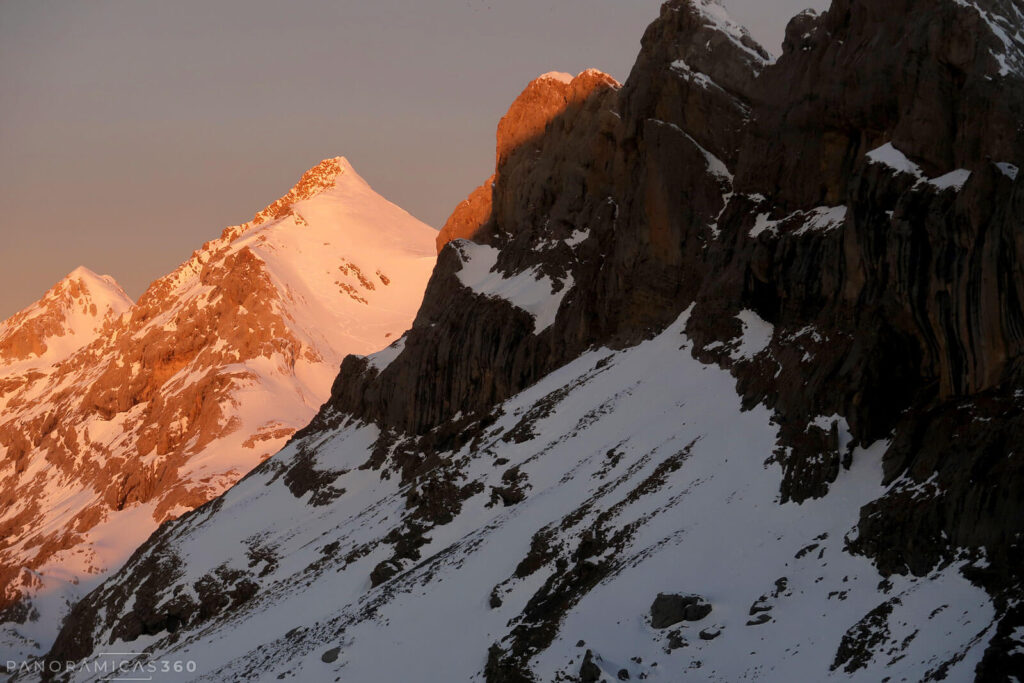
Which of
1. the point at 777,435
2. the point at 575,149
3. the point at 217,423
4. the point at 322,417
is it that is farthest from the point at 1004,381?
the point at 217,423

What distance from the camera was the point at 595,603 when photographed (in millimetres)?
47188

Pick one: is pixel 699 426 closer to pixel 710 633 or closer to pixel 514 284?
pixel 710 633

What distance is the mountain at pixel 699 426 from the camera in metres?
41.2

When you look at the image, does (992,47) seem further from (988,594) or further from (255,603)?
(255,603)

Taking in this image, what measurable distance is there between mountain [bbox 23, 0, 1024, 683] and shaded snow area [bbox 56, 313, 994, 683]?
173 millimetres

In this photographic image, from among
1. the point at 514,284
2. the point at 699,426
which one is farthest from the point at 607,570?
the point at 514,284

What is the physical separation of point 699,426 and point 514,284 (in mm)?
39583

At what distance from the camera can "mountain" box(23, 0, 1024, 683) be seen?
1623 inches

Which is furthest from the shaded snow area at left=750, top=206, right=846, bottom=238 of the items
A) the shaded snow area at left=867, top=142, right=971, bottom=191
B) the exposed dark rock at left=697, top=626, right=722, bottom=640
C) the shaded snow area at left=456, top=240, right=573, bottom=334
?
the shaded snow area at left=456, top=240, right=573, bottom=334

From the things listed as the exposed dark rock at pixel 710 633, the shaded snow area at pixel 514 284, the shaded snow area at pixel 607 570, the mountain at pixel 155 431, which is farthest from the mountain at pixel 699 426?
the mountain at pixel 155 431

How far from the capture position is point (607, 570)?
163ft

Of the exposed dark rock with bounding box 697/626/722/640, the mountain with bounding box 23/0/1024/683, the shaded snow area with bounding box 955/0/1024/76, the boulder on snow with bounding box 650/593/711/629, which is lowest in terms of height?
the exposed dark rock with bounding box 697/626/722/640

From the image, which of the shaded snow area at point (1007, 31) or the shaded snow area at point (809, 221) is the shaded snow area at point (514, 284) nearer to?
the shaded snow area at point (809, 221)

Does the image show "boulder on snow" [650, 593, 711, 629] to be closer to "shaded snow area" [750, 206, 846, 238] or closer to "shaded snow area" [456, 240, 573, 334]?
"shaded snow area" [750, 206, 846, 238]
